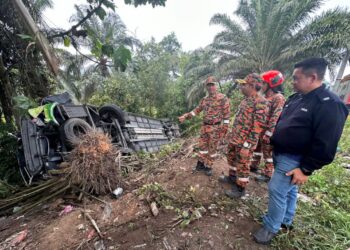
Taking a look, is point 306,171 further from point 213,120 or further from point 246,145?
point 213,120

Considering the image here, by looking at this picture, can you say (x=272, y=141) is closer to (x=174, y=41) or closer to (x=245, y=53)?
(x=245, y=53)

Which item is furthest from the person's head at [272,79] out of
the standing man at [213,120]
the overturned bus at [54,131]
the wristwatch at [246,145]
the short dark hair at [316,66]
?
the overturned bus at [54,131]

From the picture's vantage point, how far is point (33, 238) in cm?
248

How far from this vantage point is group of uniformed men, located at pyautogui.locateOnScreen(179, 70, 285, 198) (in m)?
2.63

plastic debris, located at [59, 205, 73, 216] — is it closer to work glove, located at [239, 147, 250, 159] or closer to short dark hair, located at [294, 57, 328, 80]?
work glove, located at [239, 147, 250, 159]

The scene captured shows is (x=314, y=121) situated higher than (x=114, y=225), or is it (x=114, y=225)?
(x=314, y=121)

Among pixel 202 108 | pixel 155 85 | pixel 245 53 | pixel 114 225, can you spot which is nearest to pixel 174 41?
pixel 155 85

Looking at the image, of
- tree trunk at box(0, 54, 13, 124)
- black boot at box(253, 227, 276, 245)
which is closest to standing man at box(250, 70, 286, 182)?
black boot at box(253, 227, 276, 245)

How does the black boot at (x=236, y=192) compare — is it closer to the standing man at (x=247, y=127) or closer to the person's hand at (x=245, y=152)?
the standing man at (x=247, y=127)

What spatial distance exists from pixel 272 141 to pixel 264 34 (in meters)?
8.94

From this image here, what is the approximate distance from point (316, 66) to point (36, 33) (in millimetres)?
3263

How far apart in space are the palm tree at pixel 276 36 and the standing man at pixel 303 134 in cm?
782

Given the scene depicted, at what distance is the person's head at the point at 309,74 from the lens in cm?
171

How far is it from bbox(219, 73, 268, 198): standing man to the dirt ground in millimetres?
389
